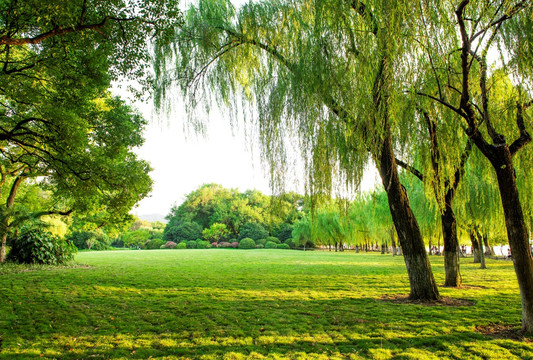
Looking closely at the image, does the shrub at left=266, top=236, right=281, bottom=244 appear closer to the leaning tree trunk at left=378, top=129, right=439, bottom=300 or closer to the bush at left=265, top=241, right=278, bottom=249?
the bush at left=265, top=241, right=278, bottom=249

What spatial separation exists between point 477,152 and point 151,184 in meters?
9.21

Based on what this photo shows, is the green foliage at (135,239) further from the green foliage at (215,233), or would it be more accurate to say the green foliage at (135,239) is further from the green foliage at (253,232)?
the green foliage at (253,232)

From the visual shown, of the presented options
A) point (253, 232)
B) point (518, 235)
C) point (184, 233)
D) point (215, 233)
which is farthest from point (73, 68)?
point (184, 233)

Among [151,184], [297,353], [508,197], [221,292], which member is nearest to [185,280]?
[221,292]

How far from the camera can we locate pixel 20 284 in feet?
23.6

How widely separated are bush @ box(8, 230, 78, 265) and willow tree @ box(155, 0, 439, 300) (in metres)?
10.3

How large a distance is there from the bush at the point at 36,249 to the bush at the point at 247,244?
26.9 m

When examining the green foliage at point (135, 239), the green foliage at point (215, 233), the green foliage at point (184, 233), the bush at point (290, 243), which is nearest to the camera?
the bush at point (290, 243)

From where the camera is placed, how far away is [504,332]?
12.8ft

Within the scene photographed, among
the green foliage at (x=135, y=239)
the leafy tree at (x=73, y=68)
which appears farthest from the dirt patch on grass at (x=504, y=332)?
the green foliage at (x=135, y=239)

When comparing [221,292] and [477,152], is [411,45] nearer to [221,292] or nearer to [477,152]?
[477,152]

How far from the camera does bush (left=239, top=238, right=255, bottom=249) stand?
38188 mm

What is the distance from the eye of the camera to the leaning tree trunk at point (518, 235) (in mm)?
3736

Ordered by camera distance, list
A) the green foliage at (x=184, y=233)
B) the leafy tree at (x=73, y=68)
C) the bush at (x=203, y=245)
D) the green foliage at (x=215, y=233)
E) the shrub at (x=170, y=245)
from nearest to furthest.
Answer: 1. the leafy tree at (x=73, y=68)
2. the shrub at (x=170, y=245)
3. the bush at (x=203, y=245)
4. the green foliage at (x=215, y=233)
5. the green foliage at (x=184, y=233)
